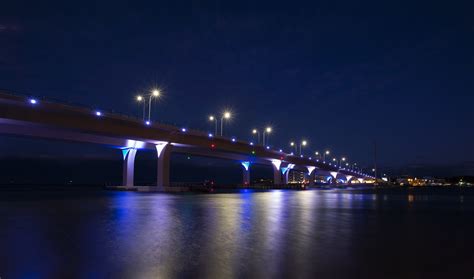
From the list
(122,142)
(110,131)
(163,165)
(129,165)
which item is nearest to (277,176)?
(129,165)

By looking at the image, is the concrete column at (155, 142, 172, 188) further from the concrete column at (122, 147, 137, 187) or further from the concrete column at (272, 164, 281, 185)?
the concrete column at (272, 164, 281, 185)

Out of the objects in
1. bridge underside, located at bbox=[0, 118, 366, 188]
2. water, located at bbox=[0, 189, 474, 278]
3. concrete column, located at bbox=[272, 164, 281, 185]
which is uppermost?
bridge underside, located at bbox=[0, 118, 366, 188]

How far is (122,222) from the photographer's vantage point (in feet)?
65.1

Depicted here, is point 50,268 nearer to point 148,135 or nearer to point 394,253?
point 394,253

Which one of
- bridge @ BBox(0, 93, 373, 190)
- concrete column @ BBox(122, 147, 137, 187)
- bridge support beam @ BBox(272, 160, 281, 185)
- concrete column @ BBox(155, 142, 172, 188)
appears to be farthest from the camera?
bridge support beam @ BBox(272, 160, 281, 185)

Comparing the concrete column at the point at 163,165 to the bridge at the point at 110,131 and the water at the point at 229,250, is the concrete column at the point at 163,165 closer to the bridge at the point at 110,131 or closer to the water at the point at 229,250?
the bridge at the point at 110,131

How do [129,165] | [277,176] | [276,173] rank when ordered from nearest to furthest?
[129,165] → [277,176] → [276,173]

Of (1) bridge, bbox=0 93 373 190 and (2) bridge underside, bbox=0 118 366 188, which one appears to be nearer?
(1) bridge, bbox=0 93 373 190

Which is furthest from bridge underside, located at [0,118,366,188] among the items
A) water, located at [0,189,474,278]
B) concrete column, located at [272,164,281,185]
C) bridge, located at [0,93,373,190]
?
water, located at [0,189,474,278]

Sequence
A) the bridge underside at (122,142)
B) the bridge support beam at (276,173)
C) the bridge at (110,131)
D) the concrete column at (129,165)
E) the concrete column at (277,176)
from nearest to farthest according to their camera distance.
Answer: the bridge at (110,131), the bridge underside at (122,142), the concrete column at (129,165), the concrete column at (277,176), the bridge support beam at (276,173)

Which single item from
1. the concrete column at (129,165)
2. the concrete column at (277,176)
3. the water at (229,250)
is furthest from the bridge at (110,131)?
the water at (229,250)

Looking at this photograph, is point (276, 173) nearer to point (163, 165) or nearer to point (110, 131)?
point (163, 165)

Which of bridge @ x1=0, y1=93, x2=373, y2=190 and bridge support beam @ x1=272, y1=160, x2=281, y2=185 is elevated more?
bridge @ x1=0, y1=93, x2=373, y2=190

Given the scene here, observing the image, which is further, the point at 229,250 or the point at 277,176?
the point at 277,176
